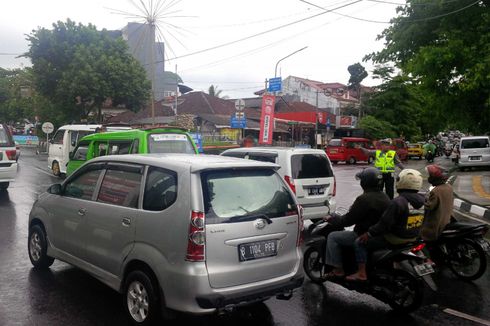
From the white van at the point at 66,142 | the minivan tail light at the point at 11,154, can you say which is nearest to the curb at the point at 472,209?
the minivan tail light at the point at 11,154

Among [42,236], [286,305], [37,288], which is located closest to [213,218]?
[286,305]

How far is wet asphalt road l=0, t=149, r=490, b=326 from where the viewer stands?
441 cm

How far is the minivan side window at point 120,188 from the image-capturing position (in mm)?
4402

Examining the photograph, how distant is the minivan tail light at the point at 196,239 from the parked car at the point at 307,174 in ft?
15.1

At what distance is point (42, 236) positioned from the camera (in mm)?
5797

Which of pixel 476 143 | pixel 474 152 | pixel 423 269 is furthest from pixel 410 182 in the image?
pixel 476 143

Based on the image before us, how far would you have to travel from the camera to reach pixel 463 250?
5.89 metres

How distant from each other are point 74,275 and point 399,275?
13.4 feet

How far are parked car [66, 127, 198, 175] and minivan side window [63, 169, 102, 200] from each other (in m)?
3.86

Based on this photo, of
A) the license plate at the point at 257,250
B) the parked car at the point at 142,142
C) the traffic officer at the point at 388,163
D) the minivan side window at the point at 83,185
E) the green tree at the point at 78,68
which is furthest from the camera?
the green tree at the point at 78,68

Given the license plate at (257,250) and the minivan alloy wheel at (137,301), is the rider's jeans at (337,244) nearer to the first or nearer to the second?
the license plate at (257,250)

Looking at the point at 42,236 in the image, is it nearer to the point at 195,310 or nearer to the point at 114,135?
the point at 195,310

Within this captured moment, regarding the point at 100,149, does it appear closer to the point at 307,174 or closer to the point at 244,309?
the point at 307,174

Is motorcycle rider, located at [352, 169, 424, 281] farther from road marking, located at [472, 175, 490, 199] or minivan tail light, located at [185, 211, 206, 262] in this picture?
road marking, located at [472, 175, 490, 199]
